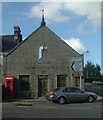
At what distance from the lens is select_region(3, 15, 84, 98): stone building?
122 ft

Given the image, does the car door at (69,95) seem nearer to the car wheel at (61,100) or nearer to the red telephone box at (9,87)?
the car wheel at (61,100)

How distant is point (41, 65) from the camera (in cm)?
3747

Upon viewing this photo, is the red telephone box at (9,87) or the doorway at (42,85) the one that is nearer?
the red telephone box at (9,87)

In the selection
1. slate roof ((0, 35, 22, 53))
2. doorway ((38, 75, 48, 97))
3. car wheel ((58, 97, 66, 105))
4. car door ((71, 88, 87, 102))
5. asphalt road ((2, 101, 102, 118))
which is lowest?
asphalt road ((2, 101, 102, 118))

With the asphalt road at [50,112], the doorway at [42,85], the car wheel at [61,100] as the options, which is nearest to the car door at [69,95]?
the car wheel at [61,100]

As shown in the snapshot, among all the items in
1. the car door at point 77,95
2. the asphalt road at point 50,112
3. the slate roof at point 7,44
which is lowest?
the asphalt road at point 50,112

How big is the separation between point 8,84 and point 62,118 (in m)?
19.6

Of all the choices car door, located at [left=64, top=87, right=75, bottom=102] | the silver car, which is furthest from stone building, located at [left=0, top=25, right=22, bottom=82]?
car door, located at [left=64, top=87, right=75, bottom=102]

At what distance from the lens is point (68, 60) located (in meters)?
37.2

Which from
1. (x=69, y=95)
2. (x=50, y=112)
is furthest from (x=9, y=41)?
(x=50, y=112)

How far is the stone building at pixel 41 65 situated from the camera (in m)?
37.2

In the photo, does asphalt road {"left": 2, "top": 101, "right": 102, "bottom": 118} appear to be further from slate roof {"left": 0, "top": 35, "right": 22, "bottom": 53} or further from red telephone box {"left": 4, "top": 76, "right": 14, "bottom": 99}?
slate roof {"left": 0, "top": 35, "right": 22, "bottom": 53}

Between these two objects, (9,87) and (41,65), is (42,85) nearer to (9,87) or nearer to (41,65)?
(41,65)

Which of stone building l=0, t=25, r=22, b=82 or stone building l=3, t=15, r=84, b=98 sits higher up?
stone building l=0, t=25, r=22, b=82
